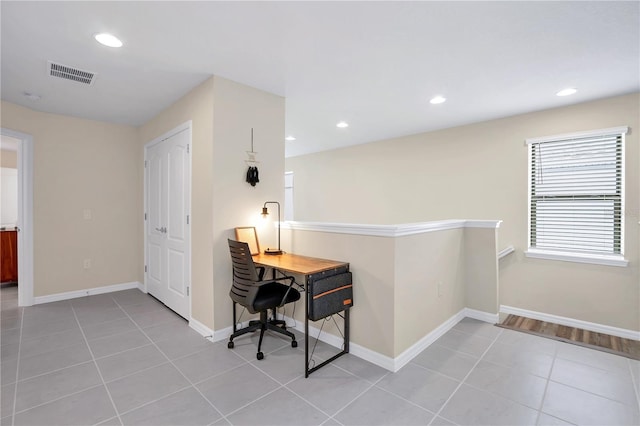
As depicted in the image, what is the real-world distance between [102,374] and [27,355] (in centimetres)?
87

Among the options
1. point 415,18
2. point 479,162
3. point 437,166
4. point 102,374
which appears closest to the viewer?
point 415,18

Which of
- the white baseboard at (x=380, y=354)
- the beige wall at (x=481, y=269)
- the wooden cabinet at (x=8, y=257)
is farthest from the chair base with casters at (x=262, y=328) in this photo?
the wooden cabinet at (x=8, y=257)

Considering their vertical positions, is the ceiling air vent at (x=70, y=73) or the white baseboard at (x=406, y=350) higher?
the ceiling air vent at (x=70, y=73)

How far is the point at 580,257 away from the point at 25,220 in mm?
6722

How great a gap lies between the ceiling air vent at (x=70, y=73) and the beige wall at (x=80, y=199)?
1.50 metres

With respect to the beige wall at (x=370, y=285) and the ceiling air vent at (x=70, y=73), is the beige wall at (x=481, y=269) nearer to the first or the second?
the beige wall at (x=370, y=285)

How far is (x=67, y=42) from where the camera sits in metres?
2.24

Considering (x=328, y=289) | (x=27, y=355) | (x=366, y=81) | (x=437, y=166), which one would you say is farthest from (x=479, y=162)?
(x=27, y=355)

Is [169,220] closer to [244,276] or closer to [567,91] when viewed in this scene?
[244,276]

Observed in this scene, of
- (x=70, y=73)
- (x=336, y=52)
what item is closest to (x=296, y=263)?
(x=336, y=52)

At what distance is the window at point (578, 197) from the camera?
3.23 meters

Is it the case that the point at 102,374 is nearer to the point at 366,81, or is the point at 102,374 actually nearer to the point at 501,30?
the point at 366,81

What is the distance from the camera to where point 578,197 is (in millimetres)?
3449

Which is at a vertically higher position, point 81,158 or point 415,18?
point 415,18
